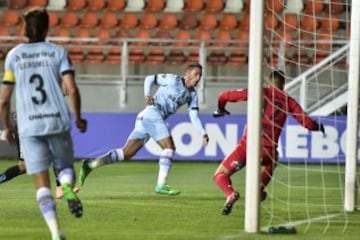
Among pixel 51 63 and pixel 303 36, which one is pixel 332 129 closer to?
pixel 303 36

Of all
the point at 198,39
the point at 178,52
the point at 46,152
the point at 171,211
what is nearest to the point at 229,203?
the point at 171,211

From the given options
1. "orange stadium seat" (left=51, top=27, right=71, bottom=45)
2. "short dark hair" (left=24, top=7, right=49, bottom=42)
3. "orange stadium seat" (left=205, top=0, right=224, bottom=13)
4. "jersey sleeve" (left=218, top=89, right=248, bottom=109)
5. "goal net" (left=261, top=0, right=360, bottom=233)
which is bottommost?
"goal net" (left=261, top=0, right=360, bottom=233)

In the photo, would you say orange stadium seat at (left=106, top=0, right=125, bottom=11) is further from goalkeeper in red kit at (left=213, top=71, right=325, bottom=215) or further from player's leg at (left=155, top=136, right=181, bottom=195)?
goalkeeper in red kit at (left=213, top=71, right=325, bottom=215)

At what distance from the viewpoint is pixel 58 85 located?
9.55 metres

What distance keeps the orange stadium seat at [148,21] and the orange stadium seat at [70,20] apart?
147cm

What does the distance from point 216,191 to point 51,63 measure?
805cm

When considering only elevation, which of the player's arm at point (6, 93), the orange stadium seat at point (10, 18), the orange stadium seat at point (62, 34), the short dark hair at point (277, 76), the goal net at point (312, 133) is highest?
the player's arm at point (6, 93)

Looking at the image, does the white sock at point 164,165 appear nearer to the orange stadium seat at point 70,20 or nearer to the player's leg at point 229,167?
the player's leg at point 229,167

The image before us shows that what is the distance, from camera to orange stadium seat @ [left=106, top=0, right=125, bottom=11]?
27.6 metres

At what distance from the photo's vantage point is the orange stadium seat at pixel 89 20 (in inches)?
1076

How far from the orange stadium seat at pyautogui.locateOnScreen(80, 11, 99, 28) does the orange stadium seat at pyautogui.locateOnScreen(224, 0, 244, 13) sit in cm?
295


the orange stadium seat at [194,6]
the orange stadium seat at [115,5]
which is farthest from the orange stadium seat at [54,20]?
the orange stadium seat at [194,6]

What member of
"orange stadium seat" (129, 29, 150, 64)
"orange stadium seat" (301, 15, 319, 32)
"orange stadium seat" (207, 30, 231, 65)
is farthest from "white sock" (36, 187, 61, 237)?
"orange stadium seat" (301, 15, 319, 32)

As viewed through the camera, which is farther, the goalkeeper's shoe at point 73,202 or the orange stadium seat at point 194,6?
the orange stadium seat at point 194,6
